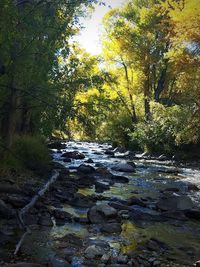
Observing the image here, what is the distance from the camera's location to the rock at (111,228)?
7.70 metres

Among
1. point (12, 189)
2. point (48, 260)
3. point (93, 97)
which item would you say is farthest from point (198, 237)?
point (93, 97)

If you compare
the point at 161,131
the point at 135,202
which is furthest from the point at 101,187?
the point at 161,131

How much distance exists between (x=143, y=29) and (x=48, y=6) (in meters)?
18.5

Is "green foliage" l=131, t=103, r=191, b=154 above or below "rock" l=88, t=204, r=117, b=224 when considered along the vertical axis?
above

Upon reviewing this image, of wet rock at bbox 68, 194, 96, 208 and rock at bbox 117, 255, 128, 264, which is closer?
rock at bbox 117, 255, 128, 264

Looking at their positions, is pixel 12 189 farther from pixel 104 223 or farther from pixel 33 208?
pixel 104 223

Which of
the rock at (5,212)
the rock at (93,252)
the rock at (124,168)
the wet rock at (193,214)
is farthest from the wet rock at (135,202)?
the rock at (124,168)

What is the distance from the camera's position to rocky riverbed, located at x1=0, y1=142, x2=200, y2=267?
6.15m

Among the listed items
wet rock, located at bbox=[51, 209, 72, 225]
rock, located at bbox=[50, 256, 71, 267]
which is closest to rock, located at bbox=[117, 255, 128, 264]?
rock, located at bbox=[50, 256, 71, 267]

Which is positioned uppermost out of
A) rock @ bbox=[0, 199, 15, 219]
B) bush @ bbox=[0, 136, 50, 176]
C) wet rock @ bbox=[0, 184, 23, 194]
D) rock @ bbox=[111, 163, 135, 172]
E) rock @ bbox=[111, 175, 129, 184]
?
bush @ bbox=[0, 136, 50, 176]

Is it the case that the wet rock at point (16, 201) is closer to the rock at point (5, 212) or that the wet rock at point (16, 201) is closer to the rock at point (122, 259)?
the rock at point (5, 212)

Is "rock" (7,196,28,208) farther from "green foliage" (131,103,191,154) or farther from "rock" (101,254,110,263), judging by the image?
"green foliage" (131,103,191,154)

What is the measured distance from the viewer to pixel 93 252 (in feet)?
20.7

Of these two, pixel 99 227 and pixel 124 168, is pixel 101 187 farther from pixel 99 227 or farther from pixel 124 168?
pixel 124 168
